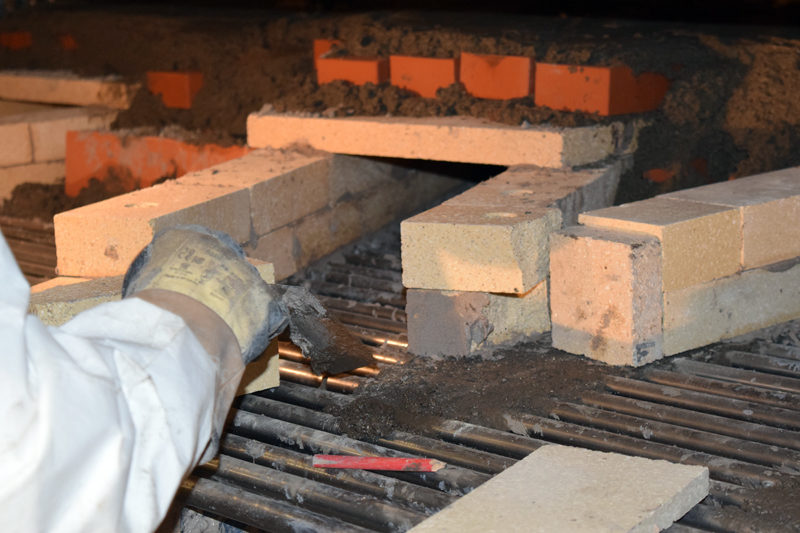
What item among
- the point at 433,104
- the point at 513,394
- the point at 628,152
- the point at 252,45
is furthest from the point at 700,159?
the point at 252,45

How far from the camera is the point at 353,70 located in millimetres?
5742

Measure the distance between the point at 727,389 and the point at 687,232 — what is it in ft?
2.26

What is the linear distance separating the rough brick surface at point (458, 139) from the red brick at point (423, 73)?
267mm

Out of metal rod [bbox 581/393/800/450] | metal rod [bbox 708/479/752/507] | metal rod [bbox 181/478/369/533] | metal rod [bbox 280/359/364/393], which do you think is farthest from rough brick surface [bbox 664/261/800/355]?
metal rod [bbox 181/478/369/533]

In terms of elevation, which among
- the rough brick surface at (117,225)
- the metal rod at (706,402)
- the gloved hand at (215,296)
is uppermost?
the gloved hand at (215,296)

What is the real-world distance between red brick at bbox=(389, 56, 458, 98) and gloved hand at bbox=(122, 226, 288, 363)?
3025mm

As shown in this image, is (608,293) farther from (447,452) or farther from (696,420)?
(447,452)

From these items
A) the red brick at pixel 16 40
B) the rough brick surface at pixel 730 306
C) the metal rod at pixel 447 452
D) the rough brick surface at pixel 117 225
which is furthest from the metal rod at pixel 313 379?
the red brick at pixel 16 40

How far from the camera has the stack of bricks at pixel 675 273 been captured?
4.02 m

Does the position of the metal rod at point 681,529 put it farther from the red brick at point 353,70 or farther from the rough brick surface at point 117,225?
the red brick at point 353,70

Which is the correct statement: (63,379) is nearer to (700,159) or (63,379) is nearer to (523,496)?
(523,496)

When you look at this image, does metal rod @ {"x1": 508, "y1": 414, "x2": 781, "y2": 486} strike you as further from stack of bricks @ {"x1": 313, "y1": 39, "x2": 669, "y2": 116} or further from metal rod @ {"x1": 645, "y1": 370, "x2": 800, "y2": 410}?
stack of bricks @ {"x1": 313, "y1": 39, "x2": 669, "y2": 116}

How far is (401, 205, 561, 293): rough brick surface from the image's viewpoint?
13.3ft

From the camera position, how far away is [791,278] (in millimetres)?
4484
